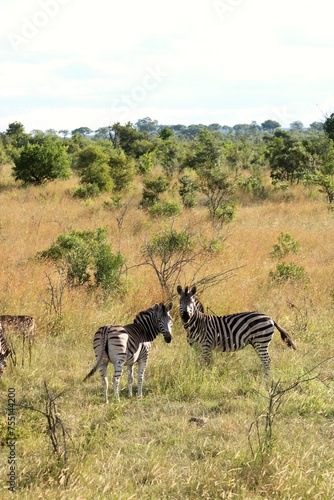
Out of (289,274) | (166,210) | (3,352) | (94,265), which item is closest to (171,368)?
(3,352)

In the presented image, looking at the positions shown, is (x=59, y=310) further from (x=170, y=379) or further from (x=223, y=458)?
(x=223, y=458)

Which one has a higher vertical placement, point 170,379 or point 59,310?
point 59,310

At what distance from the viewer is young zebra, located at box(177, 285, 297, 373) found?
24.1 feet

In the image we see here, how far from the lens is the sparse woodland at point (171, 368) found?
5.01 metres

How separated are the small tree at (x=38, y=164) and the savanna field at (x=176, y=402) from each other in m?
11.9

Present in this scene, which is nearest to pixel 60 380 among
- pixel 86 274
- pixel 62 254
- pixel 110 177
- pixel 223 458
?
pixel 223 458

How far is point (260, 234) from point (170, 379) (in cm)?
930

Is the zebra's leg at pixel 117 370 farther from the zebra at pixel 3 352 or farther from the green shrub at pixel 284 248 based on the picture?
the green shrub at pixel 284 248

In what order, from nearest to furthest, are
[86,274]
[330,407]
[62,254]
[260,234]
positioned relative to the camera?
1. [330,407]
2. [86,274]
3. [62,254]
4. [260,234]

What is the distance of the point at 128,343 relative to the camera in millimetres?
6543

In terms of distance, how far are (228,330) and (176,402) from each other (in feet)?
4.04

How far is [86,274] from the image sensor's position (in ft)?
35.2

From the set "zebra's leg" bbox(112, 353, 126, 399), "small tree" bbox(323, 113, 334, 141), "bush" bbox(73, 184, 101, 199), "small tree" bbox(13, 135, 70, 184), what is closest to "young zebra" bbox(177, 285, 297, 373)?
"zebra's leg" bbox(112, 353, 126, 399)

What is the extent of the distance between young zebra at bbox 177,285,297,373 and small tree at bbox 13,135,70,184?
60.1ft
